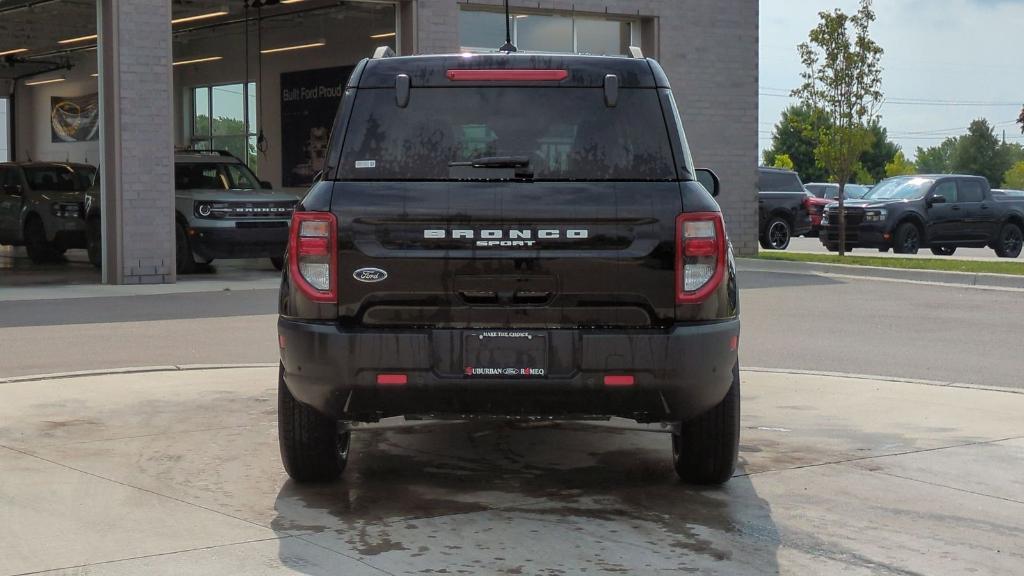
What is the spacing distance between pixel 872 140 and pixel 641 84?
21.1 meters

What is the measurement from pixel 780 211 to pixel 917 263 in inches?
337

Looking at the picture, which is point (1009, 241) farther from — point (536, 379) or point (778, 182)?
point (536, 379)

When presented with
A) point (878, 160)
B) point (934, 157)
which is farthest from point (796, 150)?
point (934, 157)

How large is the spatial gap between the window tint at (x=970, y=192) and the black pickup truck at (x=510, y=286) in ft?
80.9

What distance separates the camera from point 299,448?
6.52m

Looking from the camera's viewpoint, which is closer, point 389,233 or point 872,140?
point 389,233

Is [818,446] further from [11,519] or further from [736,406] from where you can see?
[11,519]

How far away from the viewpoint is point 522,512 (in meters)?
6.10

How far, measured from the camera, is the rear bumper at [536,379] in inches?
227

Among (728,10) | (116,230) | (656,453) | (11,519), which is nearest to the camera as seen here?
(11,519)

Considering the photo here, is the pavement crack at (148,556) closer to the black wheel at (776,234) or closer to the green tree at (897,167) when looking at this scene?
the black wheel at (776,234)

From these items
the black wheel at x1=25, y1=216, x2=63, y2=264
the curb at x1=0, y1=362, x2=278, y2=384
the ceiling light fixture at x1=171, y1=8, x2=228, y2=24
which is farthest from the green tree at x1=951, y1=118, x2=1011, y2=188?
the curb at x1=0, y1=362, x2=278, y2=384

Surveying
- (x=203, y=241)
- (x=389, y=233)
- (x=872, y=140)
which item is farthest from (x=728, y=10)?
(x=389, y=233)

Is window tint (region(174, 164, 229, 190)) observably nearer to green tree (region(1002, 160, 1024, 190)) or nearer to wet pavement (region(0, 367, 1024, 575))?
wet pavement (region(0, 367, 1024, 575))
